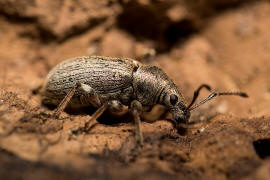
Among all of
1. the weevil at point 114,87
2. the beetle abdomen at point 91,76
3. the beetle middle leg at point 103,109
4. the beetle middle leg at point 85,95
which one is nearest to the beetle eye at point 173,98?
the weevil at point 114,87

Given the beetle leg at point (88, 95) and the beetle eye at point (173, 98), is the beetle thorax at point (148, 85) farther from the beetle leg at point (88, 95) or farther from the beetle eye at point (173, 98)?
the beetle leg at point (88, 95)

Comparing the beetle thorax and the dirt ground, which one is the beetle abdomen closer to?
the beetle thorax

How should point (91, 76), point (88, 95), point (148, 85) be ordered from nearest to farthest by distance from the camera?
point (88, 95)
point (91, 76)
point (148, 85)

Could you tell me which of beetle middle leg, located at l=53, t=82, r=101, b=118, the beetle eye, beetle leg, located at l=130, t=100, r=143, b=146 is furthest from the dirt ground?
the beetle eye

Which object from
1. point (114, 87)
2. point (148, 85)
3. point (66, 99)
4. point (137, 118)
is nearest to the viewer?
point (137, 118)

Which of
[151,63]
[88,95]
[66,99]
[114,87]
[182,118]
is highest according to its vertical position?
[151,63]

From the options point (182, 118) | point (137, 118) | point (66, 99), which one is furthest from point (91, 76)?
point (182, 118)

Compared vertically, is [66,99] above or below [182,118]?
above

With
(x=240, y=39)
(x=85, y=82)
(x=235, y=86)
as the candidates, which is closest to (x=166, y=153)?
→ (x=85, y=82)

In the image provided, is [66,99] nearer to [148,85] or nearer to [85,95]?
[85,95]
